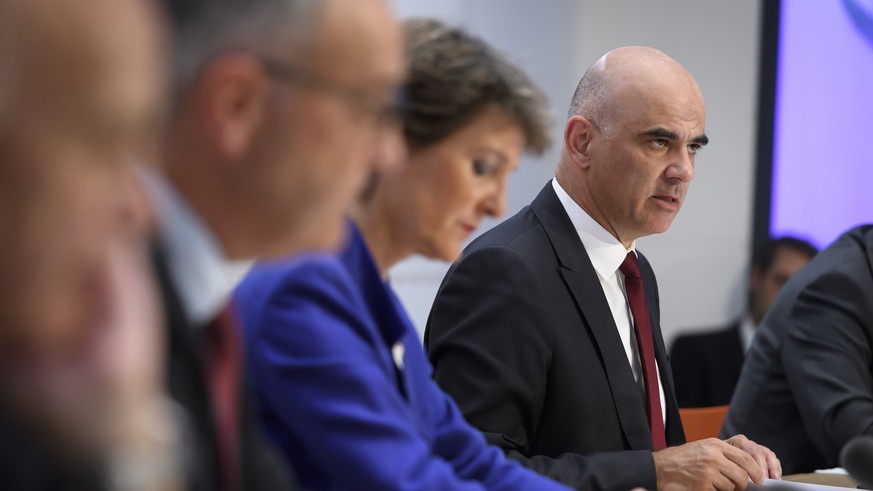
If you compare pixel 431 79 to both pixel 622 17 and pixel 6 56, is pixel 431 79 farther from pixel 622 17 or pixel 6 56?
pixel 622 17

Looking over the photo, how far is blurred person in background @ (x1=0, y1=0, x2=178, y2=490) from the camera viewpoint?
0.49 meters

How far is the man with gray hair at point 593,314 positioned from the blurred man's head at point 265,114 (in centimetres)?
119

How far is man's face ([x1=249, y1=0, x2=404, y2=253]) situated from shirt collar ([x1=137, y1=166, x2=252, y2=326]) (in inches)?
2.3

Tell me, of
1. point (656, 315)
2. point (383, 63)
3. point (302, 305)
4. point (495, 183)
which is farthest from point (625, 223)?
point (383, 63)

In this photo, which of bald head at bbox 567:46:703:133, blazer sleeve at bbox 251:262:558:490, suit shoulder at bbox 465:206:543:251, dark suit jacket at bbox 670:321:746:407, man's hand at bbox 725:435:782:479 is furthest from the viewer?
dark suit jacket at bbox 670:321:746:407

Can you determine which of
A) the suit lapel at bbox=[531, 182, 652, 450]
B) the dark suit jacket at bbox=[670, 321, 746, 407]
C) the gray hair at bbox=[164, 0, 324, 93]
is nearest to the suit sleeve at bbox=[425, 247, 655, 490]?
the suit lapel at bbox=[531, 182, 652, 450]

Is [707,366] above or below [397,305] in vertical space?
below

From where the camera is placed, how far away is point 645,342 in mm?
2375

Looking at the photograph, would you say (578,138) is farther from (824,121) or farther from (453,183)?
(824,121)

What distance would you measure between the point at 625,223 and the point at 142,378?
2028 millimetres

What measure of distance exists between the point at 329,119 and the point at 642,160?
1697 mm

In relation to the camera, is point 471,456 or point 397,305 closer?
point 397,305

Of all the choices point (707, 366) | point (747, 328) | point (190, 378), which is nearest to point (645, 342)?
point (190, 378)

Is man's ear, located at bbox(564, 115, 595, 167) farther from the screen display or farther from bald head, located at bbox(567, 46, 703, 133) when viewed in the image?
the screen display
